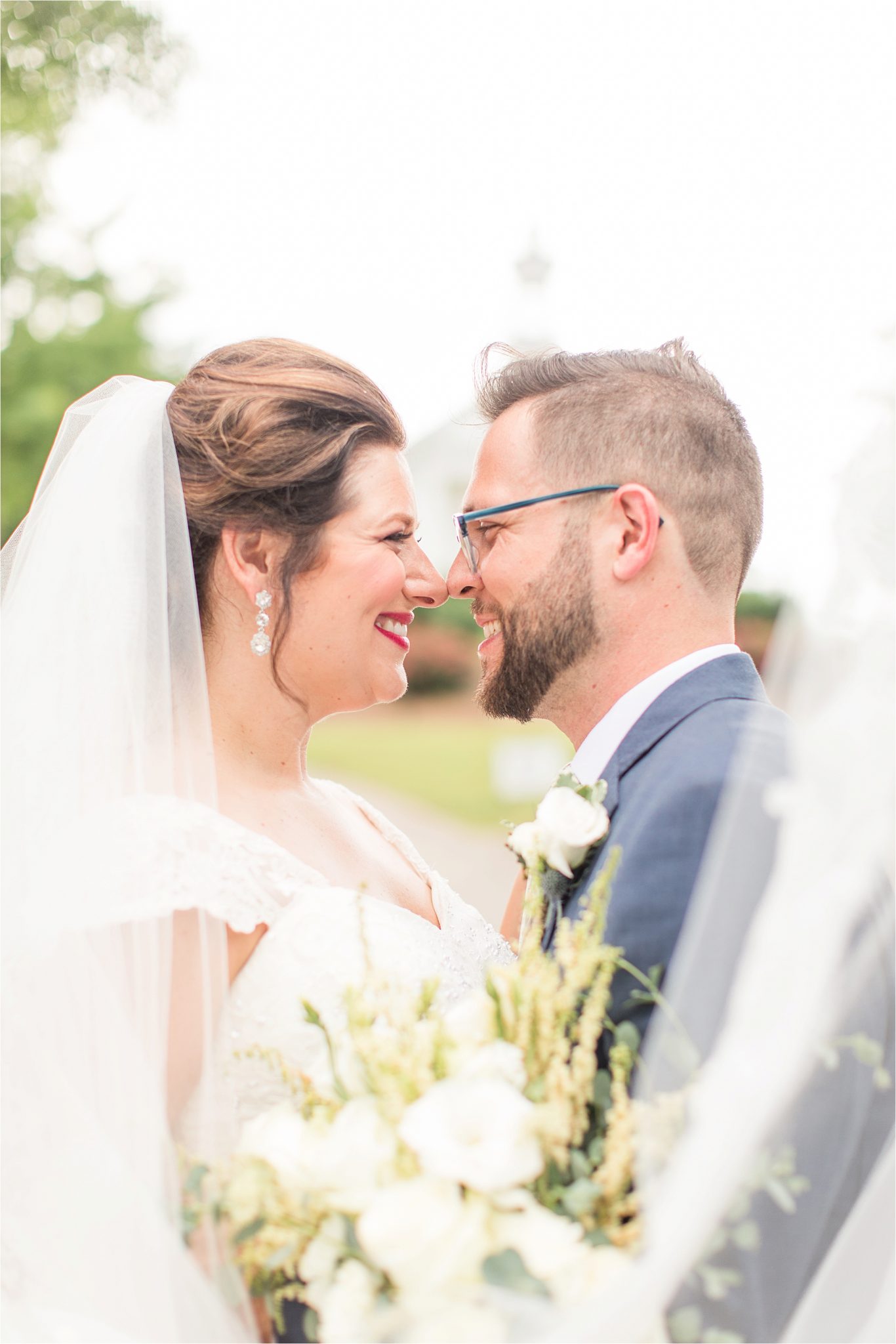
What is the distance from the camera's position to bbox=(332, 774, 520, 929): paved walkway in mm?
9031

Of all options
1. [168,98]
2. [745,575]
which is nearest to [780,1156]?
[745,575]

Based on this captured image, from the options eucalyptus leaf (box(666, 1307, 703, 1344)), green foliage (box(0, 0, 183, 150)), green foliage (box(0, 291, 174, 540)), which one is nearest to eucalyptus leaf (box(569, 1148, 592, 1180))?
eucalyptus leaf (box(666, 1307, 703, 1344))

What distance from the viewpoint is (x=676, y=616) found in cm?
294

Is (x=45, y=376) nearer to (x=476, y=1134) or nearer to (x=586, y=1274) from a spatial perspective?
(x=476, y=1134)

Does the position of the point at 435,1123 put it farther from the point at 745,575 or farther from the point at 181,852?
the point at 745,575

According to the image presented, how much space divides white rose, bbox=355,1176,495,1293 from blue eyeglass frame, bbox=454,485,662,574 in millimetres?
1888

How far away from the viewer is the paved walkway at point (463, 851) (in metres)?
9.03

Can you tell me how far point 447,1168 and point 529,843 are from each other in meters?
0.85

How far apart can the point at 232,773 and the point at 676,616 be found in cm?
124

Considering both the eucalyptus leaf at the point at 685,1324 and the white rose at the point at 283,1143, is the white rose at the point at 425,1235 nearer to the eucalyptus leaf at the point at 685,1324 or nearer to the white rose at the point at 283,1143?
the white rose at the point at 283,1143

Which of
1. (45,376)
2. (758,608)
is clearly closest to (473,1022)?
(45,376)

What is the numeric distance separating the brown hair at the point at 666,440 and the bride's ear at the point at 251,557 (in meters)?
0.80

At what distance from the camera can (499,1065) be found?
66.7 inches

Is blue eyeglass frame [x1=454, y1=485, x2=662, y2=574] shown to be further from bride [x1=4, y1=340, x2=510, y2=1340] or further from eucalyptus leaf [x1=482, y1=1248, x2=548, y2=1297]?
eucalyptus leaf [x1=482, y1=1248, x2=548, y2=1297]
